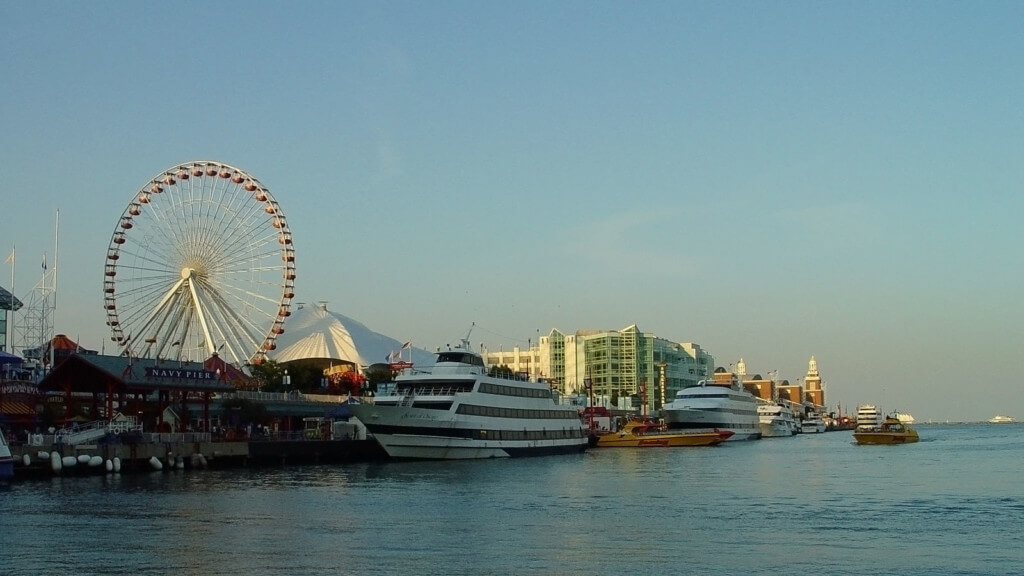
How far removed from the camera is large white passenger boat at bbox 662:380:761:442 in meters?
134

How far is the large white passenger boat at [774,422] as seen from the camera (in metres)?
176

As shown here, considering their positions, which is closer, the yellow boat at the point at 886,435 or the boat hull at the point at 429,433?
the boat hull at the point at 429,433

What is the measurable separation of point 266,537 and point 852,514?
22822 mm

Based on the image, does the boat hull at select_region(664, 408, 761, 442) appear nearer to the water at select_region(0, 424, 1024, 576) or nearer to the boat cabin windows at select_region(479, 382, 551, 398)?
the boat cabin windows at select_region(479, 382, 551, 398)

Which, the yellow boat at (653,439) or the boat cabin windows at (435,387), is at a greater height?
the boat cabin windows at (435,387)

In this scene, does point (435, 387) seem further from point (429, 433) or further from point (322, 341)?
point (322, 341)

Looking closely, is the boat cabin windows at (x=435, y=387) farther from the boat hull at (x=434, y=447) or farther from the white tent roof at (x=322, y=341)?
the white tent roof at (x=322, y=341)

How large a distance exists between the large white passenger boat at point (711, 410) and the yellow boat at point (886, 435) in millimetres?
15610

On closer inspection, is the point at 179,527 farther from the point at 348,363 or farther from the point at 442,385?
the point at 348,363

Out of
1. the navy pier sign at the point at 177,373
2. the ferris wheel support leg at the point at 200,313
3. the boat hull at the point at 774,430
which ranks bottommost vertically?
the boat hull at the point at 774,430

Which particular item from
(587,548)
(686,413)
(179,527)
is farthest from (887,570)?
(686,413)

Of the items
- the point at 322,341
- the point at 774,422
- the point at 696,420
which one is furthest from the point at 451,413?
the point at 774,422

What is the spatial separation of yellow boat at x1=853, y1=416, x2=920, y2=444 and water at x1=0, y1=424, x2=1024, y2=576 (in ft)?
185

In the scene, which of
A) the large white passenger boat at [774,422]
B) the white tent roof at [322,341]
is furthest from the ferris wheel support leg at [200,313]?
the large white passenger boat at [774,422]
